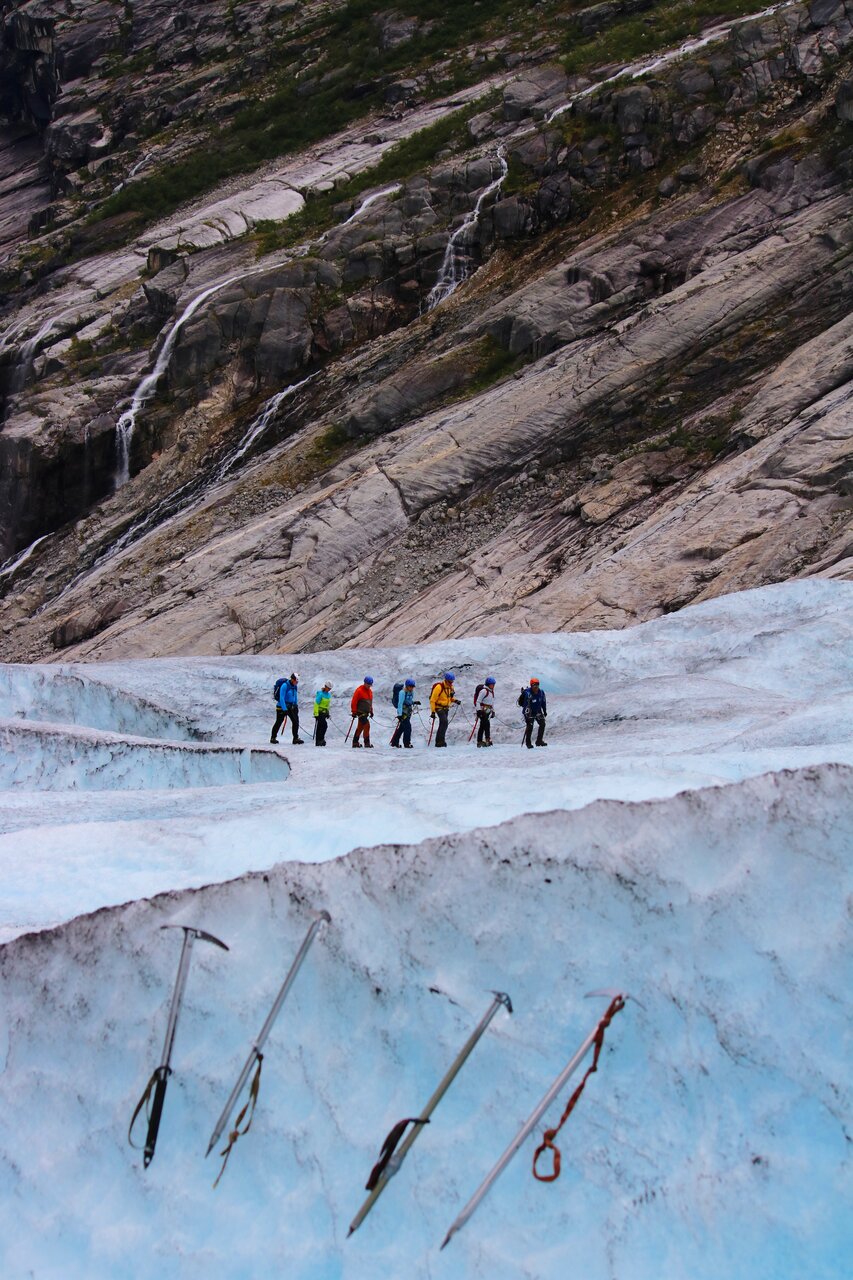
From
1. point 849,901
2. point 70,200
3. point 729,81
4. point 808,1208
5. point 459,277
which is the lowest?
point 808,1208

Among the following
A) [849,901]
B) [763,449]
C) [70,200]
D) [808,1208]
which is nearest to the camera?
[808,1208]

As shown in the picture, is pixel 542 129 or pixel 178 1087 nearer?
pixel 178 1087

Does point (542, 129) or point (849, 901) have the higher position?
point (542, 129)

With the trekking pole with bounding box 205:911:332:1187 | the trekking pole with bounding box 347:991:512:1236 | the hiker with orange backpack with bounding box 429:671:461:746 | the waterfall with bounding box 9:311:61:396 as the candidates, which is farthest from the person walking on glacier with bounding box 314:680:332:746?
the waterfall with bounding box 9:311:61:396

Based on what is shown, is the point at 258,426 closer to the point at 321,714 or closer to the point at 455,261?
the point at 455,261

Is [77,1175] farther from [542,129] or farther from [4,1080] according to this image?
[542,129]

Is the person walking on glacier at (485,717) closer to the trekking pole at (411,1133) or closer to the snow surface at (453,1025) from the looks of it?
the snow surface at (453,1025)

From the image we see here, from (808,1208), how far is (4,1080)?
533 cm

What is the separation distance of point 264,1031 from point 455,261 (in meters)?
39.8

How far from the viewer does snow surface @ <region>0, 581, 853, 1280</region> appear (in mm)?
7449

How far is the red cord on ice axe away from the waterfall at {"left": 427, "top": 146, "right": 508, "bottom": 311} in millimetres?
37510

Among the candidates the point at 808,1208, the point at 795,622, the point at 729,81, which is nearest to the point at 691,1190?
the point at 808,1208

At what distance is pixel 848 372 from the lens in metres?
29.6

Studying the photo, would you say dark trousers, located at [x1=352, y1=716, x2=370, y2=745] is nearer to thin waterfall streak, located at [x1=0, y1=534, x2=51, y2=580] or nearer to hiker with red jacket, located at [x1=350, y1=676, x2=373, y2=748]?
hiker with red jacket, located at [x1=350, y1=676, x2=373, y2=748]
